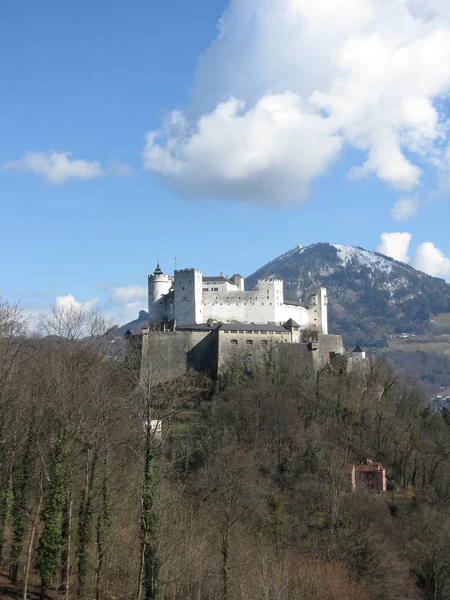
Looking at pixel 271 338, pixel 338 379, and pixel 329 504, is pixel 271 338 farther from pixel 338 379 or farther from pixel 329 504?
pixel 329 504

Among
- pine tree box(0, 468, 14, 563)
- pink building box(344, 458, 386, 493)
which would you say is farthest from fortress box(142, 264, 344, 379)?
pine tree box(0, 468, 14, 563)

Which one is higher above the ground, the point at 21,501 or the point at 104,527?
the point at 21,501

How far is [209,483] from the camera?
51.5 metres

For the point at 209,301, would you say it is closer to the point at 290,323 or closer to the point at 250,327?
the point at 250,327

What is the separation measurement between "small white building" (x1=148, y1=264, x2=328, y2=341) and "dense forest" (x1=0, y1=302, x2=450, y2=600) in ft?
32.1

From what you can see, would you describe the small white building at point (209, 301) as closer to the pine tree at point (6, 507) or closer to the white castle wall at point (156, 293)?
the white castle wall at point (156, 293)

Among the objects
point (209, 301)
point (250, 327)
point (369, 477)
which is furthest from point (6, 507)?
point (209, 301)

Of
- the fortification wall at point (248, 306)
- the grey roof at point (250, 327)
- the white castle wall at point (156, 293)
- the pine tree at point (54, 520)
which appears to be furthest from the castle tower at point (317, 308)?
the pine tree at point (54, 520)

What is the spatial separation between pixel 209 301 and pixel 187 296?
3.41m

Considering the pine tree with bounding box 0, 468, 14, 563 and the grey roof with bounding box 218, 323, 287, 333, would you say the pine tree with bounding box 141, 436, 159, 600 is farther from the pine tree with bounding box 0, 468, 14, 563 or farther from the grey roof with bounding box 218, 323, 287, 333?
the grey roof with bounding box 218, 323, 287, 333

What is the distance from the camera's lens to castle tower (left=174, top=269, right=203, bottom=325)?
84.4 m

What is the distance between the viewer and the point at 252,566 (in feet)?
124

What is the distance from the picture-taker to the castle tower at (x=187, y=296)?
8444 cm

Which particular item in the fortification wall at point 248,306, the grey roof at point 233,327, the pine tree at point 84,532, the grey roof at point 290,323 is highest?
the fortification wall at point 248,306
